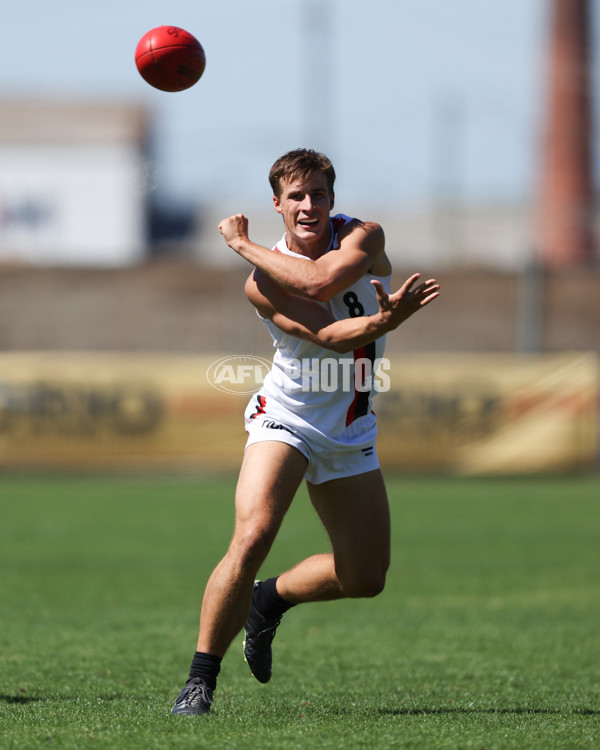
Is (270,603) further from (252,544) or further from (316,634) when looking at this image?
(316,634)

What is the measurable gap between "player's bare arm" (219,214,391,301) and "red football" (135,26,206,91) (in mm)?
987

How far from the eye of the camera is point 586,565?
37.8 ft

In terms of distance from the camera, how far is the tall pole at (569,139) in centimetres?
3838

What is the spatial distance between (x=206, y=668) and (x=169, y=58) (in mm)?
3029

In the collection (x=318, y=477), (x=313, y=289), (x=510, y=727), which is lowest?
(x=510, y=727)

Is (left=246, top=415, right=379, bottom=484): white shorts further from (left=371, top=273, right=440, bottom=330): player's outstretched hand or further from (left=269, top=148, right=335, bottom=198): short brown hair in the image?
(left=269, top=148, right=335, bottom=198): short brown hair

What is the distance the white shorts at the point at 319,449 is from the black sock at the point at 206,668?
3.10 feet

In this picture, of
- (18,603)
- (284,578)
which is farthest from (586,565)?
(284,578)

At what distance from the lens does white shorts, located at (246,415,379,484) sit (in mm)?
5543

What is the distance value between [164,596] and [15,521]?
4904mm

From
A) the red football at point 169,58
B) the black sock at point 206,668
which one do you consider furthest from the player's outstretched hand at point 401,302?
the red football at point 169,58

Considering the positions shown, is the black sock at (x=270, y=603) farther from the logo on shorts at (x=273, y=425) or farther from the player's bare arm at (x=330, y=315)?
the player's bare arm at (x=330, y=315)

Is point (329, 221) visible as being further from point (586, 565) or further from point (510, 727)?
point (586, 565)

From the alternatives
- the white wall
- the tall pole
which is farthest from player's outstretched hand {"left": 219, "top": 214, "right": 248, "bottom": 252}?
the tall pole
